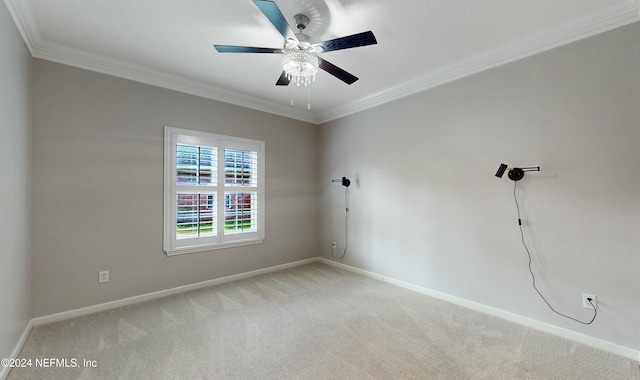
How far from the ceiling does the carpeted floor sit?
2.65 metres

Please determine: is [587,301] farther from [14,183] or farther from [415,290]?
[14,183]

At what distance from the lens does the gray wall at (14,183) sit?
1838 millimetres

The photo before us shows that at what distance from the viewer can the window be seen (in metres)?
3.33

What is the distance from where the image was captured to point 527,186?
2.55 meters

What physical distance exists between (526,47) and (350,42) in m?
1.89

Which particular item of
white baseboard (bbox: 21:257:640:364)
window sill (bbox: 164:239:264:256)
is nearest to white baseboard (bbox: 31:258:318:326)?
white baseboard (bbox: 21:257:640:364)

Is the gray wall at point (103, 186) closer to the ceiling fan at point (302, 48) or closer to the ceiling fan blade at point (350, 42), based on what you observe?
the ceiling fan at point (302, 48)

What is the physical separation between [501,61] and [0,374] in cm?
482

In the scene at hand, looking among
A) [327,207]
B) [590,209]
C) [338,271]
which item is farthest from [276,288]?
[590,209]

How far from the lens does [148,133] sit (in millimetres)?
3172

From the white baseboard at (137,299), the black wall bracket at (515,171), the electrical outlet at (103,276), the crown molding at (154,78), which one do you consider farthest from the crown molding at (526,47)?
the electrical outlet at (103,276)

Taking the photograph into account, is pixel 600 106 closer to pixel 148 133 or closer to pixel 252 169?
pixel 252 169

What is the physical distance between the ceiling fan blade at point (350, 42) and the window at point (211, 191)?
89.6 inches

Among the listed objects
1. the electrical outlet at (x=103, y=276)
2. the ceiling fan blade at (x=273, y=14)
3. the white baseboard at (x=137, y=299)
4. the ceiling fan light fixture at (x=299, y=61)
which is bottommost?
the white baseboard at (x=137, y=299)
